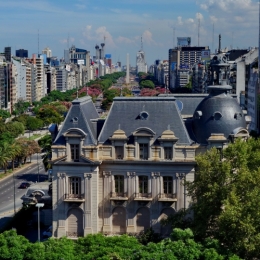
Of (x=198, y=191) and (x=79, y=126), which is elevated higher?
(x=79, y=126)

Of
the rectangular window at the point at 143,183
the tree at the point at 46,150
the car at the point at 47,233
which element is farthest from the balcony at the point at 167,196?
the tree at the point at 46,150

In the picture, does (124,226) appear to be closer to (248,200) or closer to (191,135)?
(191,135)

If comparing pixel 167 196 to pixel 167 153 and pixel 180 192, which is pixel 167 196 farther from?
pixel 167 153

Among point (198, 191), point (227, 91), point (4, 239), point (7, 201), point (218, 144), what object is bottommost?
point (7, 201)

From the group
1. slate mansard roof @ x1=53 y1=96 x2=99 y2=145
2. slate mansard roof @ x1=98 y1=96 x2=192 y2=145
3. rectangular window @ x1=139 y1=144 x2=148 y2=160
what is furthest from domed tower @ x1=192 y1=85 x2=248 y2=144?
slate mansard roof @ x1=53 y1=96 x2=99 y2=145

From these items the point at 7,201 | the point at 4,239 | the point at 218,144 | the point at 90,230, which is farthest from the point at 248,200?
the point at 7,201

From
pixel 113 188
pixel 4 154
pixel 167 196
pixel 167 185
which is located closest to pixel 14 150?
pixel 4 154

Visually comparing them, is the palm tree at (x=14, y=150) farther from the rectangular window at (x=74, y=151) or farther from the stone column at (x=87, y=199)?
the stone column at (x=87, y=199)
